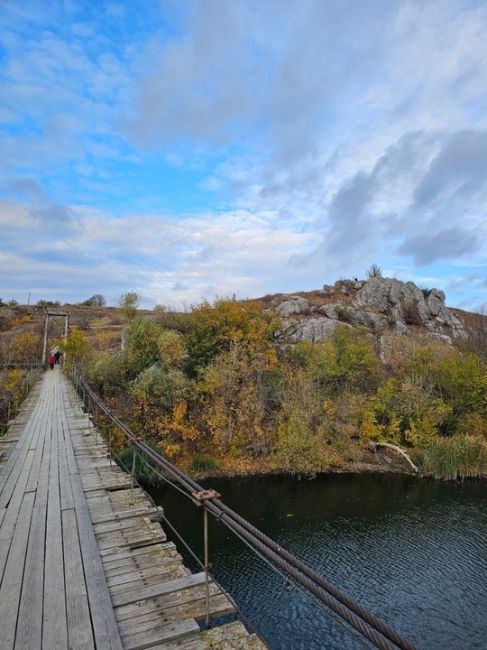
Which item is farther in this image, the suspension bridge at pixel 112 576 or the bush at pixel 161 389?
the bush at pixel 161 389

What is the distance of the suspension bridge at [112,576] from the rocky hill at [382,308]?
35511 millimetres

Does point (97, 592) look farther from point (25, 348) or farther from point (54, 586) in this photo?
point (25, 348)

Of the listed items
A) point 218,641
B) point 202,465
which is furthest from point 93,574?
point 202,465

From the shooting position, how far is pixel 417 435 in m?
26.7

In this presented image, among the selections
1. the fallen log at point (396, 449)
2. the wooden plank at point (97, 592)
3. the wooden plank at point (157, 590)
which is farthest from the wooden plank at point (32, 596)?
the fallen log at point (396, 449)

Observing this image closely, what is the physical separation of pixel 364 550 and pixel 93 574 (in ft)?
44.9

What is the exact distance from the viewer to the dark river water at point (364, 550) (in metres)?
11.5

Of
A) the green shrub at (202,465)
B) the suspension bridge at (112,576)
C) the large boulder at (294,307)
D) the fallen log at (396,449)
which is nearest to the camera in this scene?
the suspension bridge at (112,576)

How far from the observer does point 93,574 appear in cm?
481

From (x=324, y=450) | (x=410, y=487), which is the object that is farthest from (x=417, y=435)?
(x=324, y=450)

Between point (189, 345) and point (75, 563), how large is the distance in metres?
22.6

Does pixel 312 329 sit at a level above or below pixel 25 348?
above

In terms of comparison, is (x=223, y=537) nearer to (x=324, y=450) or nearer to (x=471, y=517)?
(x=324, y=450)

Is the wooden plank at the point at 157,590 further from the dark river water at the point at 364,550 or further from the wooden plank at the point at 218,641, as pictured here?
the dark river water at the point at 364,550
